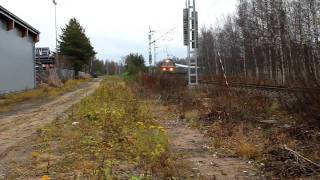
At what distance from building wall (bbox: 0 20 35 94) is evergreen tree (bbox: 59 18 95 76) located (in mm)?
31048

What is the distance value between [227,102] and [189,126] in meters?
3.28

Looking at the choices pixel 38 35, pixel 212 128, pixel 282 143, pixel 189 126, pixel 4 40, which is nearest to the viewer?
pixel 282 143

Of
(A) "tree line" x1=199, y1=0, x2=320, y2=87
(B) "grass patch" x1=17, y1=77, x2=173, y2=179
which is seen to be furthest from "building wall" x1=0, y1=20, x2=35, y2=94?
(B) "grass patch" x1=17, y1=77, x2=173, y2=179

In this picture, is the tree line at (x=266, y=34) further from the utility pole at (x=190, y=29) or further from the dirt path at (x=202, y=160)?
the dirt path at (x=202, y=160)

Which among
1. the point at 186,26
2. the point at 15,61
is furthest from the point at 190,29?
the point at 15,61

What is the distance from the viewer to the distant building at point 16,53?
35469mm

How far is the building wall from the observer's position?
116 ft

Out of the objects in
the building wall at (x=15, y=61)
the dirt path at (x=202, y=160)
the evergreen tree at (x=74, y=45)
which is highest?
the evergreen tree at (x=74, y=45)

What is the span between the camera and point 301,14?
4191 centimetres

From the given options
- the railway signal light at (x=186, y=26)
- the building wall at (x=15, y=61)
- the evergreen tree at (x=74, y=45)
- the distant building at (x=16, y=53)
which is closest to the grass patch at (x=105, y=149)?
the railway signal light at (x=186, y=26)

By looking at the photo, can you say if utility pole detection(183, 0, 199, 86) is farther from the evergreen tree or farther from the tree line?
the evergreen tree

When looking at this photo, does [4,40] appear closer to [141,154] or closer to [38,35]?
[38,35]

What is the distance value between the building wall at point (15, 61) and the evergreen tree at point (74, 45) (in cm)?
3105

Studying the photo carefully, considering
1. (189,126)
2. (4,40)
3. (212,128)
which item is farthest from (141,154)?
(4,40)
